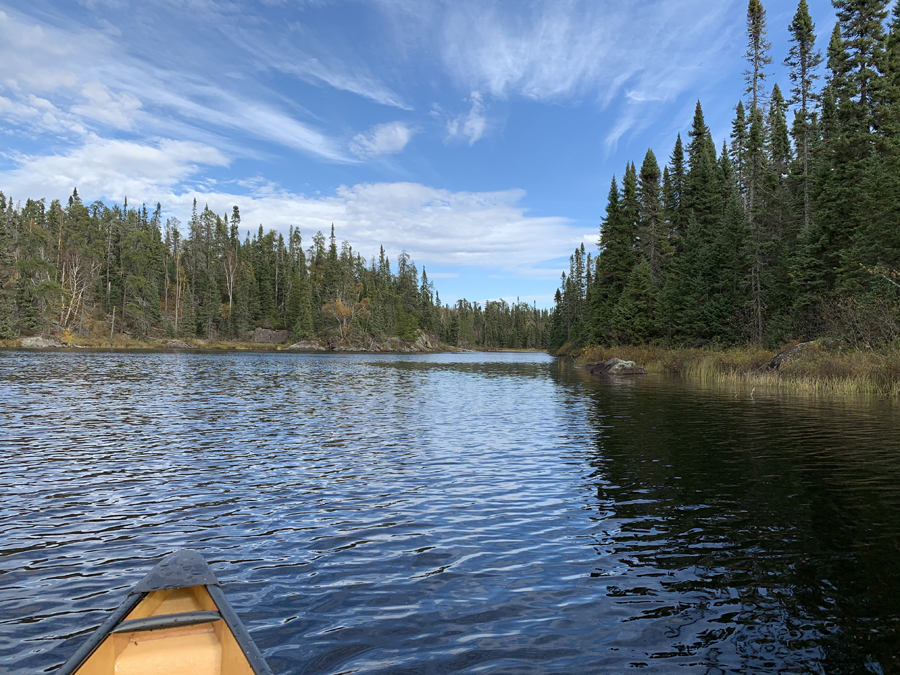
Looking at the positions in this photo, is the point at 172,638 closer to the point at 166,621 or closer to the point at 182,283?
the point at 166,621

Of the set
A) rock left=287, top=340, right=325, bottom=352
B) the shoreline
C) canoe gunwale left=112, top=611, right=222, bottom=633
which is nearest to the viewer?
canoe gunwale left=112, top=611, right=222, bottom=633

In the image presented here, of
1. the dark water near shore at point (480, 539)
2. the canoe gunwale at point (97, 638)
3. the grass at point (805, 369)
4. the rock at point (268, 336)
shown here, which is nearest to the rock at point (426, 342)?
the rock at point (268, 336)

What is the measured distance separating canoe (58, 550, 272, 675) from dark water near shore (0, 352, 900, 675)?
837 millimetres

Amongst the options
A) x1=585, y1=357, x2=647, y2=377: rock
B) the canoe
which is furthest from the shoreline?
the canoe

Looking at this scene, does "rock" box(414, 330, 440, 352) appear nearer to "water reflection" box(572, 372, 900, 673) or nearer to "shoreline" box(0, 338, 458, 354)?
"shoreline" box(0, 338, 458, 354)

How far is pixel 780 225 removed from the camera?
153ft

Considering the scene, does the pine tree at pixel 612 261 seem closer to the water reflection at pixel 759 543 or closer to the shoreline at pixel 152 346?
the water reflection at pixel 759 543

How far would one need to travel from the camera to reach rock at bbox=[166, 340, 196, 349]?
9506 cm

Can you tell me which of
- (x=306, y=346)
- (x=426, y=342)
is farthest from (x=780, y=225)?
(x=426, y=342)

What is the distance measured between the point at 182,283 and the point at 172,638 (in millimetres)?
127394

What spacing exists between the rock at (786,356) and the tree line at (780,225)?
2.01 metres

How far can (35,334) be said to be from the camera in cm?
7925

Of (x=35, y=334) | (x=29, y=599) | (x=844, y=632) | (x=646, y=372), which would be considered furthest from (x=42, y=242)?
(x=844, y=632)

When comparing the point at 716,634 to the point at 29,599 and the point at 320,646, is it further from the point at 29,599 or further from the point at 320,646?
the point at 29,599
